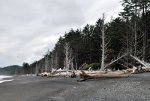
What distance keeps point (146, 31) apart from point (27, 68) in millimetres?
148665

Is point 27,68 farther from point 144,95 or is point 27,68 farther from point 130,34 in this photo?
point 144,95

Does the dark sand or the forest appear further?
the forest

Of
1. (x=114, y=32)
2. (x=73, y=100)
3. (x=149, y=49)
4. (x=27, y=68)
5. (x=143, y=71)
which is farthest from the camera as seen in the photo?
(x=27, y=68)

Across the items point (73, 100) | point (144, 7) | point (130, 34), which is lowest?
point (73, 100)

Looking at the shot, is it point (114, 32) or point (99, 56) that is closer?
point (114, 32)

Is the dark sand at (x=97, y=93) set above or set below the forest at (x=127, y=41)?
below

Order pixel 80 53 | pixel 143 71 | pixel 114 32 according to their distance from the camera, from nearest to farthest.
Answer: pixel 143 71, pixel 114 32, pixel 80 53

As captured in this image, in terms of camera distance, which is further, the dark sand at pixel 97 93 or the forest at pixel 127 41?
the forest at pixel 127 41

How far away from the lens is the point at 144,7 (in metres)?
43.2

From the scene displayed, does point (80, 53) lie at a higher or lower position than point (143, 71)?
higher

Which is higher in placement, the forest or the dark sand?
the forest

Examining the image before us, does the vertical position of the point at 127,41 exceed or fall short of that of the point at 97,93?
it exceeds it

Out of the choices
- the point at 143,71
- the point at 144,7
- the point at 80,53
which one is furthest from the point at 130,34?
the point at 80,53

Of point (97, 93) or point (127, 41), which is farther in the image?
point (127, 41)
